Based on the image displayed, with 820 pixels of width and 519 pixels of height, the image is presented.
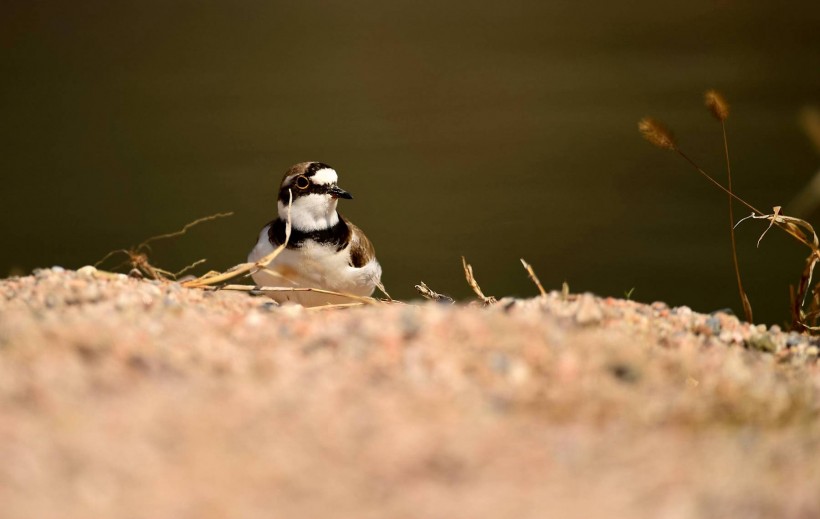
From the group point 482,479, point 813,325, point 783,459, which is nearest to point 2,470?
point 482,479

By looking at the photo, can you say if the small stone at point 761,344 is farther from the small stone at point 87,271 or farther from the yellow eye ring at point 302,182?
the small stone at point 87,271

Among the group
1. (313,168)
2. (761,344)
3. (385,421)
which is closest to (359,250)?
(313,168)

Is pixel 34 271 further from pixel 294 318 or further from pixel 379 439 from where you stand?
pixel 379 439

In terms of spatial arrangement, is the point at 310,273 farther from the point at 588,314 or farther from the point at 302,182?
the point at 588,314

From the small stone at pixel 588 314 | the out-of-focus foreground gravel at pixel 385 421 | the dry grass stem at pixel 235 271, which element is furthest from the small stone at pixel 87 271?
the small stone at pixel 588 314

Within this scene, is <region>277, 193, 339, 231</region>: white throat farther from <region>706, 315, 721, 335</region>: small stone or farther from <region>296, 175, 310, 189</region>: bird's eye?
<region>706, 315, 721, 335</region>: small stone

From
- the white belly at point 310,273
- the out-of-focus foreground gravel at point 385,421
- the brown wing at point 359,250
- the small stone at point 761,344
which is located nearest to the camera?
the out-of-focus foreground gravel at point 385,421

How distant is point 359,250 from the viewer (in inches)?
141

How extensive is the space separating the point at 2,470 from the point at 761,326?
2.17 metres

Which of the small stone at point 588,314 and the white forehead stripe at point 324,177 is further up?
the white forehead stripe at point 324,177

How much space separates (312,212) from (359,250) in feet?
0.68

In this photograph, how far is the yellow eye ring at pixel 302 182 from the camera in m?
3.56

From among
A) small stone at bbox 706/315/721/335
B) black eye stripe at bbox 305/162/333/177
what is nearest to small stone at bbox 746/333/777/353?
small stone at bbox 706/315/721/335

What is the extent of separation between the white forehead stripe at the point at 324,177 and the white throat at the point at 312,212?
59mm
